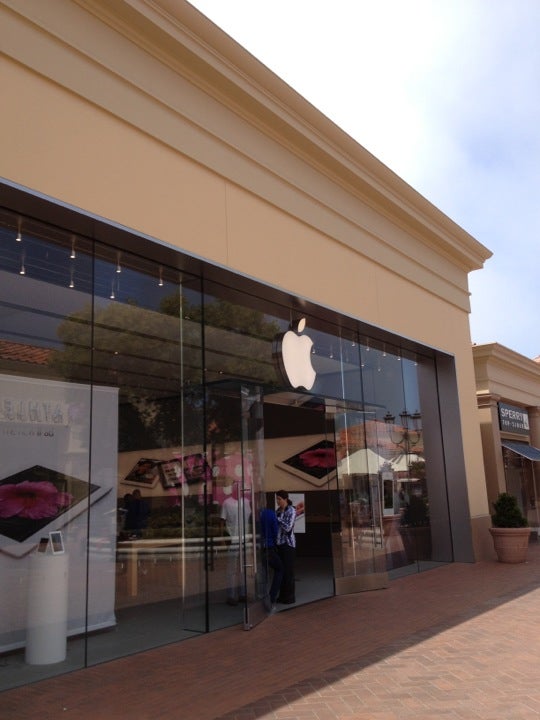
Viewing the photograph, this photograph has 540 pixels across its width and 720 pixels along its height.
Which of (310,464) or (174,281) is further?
(310,464)

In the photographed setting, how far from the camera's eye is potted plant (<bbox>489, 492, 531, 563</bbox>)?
45.9 feet

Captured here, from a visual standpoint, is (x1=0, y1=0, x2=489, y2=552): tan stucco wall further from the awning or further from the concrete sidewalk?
the awning

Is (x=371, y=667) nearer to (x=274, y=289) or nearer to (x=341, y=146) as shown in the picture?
(x=274, y=289)

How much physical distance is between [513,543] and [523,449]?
6.87 m

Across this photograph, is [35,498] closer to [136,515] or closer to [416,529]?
[136,515]

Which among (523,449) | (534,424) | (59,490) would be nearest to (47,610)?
(59,490)

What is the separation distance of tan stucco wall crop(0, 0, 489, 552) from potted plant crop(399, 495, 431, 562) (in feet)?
11.5

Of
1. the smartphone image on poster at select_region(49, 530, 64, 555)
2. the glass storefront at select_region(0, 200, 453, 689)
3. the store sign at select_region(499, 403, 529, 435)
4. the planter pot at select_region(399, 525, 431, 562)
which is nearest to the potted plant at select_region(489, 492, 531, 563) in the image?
the planter pot at select_region(399, 525, 431, 562)

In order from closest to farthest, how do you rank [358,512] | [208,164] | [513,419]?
[208,164]
[358,512]
[513,419]

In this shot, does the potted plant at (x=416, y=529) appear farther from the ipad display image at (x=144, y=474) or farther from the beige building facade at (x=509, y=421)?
the ipad display image at (x=144, y=474)

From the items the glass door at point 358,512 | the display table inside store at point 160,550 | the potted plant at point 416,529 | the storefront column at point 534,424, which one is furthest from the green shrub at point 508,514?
the storefront column at point 534,424

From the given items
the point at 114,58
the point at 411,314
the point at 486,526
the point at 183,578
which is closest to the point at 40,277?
the point at 114,58

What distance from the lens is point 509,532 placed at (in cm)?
1398

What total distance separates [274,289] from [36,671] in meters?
5.66
